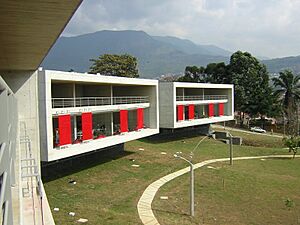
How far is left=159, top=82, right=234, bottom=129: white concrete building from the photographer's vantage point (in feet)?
99.8

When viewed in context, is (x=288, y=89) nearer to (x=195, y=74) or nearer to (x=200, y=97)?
(x=195, y=74)

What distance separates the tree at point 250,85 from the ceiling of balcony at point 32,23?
148ft

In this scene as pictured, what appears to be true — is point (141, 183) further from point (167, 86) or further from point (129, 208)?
point (167, 86)

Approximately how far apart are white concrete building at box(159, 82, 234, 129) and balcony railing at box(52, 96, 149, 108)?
154 inches

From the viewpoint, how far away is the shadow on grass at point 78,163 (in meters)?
18.8

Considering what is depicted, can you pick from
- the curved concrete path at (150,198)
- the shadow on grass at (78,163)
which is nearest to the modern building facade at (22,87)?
the shadow on grass at (78,163)

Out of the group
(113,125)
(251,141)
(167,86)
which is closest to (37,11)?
(113,125)

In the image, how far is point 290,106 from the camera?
49094mm

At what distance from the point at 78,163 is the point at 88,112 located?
3982 mm

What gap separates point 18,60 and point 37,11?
685cm

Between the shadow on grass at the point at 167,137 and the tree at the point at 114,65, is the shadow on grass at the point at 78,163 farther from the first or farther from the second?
the tree at the point at 114,65

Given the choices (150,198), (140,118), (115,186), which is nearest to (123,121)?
(140,118)

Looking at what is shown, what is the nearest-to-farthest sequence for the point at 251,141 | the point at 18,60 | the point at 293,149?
the point at 18,60 → the point at 293,149 → the point at 251,141

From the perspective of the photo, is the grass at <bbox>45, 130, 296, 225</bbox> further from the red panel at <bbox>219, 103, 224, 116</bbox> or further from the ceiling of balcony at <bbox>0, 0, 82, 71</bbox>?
the red panel at <bbox>219, 103, 224, 116</bbox>
